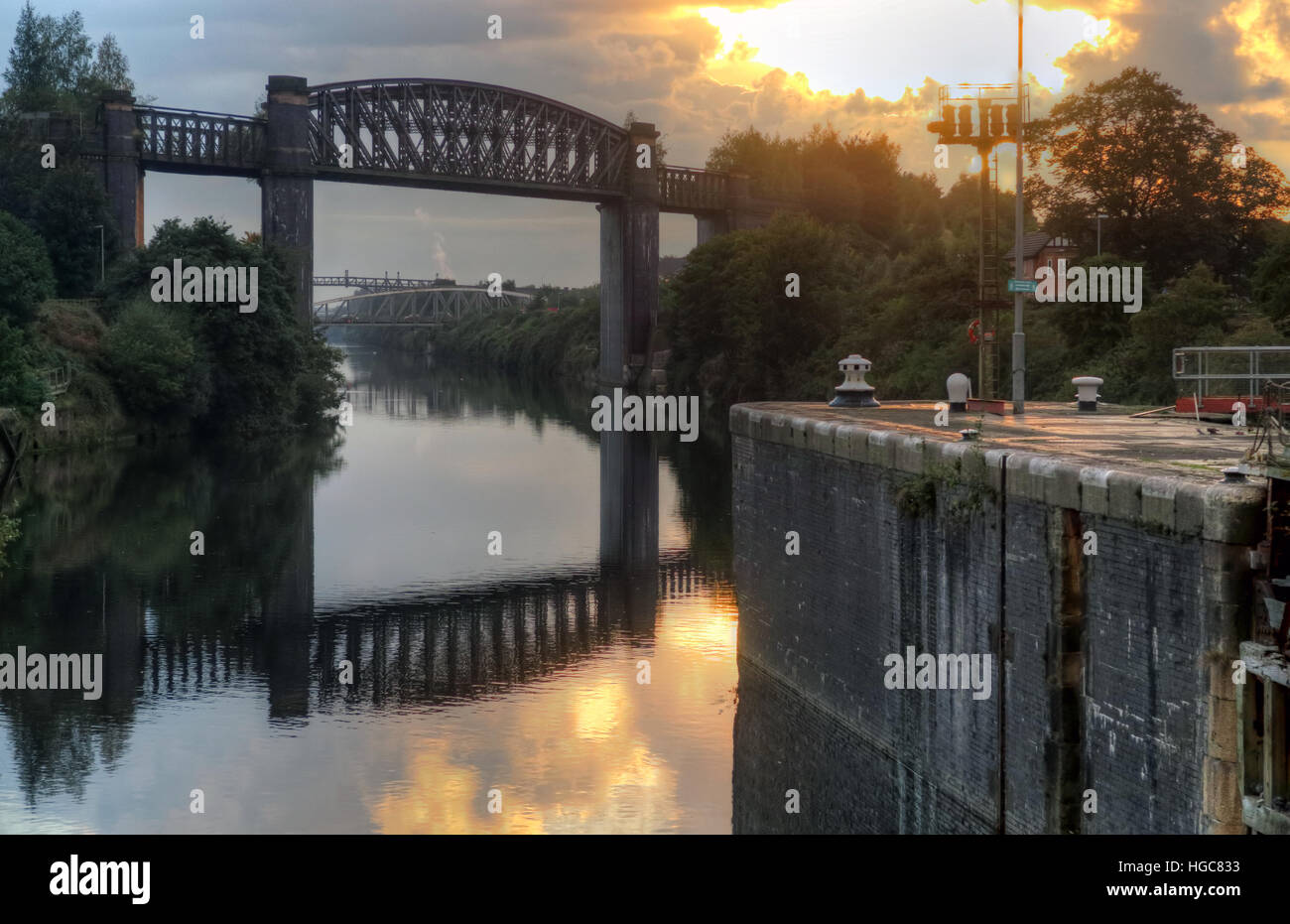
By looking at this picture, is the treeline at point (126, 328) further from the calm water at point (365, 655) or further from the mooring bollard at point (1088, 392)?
the mooring bollard at point (1088, 392)

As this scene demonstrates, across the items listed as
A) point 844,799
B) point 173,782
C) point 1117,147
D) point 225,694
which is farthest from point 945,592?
point 1117,147

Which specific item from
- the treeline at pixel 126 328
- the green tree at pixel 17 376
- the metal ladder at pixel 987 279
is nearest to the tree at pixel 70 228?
the treeline at pixel 126 328

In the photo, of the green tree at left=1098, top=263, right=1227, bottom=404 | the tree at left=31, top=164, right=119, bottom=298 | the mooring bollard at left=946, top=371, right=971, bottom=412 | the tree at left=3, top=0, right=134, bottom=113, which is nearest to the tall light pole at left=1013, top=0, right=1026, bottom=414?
the mooring bollard at left=946, top=371, right=971, bottom=412

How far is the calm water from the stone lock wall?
5.27 feet

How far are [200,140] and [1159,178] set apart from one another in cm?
5193

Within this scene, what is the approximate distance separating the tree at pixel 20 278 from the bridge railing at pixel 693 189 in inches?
2236

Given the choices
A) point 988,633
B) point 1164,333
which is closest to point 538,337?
point 1164,333

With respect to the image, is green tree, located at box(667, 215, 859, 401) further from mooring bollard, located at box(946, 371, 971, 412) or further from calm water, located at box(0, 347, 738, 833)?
mooring bollard, located at box(946, 371, 971, 412)

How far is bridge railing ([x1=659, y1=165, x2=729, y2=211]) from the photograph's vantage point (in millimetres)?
112812

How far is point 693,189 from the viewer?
114500 mm

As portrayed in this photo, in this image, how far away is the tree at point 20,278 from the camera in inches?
2299

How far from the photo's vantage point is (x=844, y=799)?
18969mm
